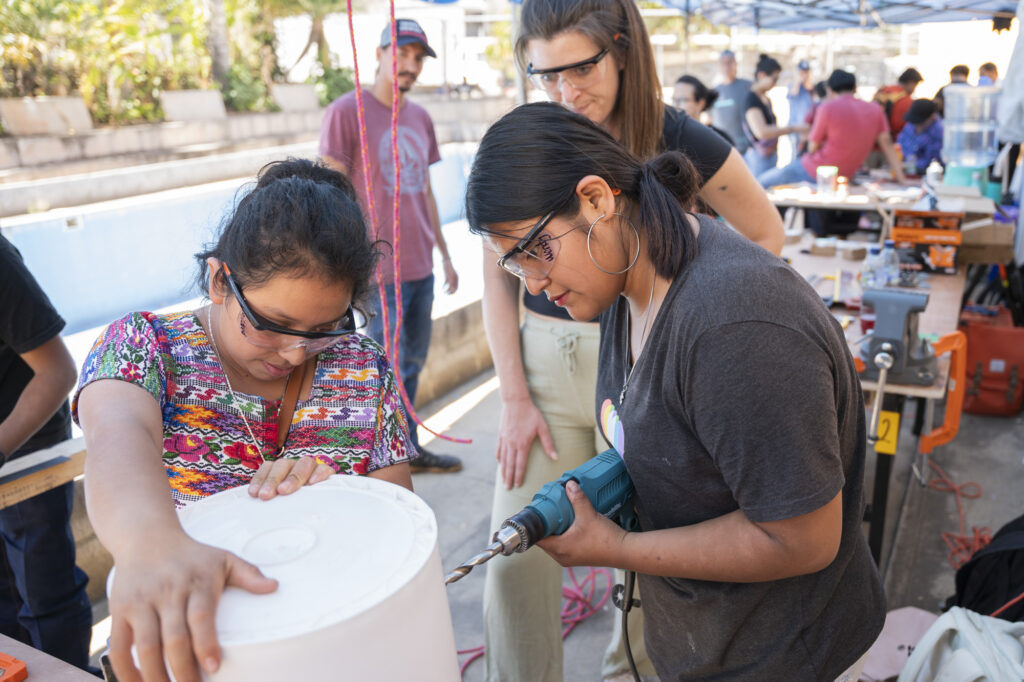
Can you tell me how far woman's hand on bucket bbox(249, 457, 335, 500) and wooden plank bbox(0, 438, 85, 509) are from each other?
104 cm

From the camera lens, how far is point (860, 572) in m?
1.31

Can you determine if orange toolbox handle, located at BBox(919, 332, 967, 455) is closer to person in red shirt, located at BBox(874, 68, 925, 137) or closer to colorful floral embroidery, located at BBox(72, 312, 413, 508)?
colorful floral embroidery, located at BBox(72, 312, 413, 508)

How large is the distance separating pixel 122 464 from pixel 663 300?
763 millimetres

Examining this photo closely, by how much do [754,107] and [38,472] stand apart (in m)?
7.53

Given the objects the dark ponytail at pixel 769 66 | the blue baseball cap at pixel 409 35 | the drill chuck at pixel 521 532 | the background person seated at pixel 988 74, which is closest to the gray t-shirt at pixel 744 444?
the drill chuck at pixel 521 532

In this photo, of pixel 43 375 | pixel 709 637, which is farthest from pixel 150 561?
pixel 43 375

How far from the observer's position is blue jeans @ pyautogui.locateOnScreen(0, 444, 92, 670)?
6.80ft

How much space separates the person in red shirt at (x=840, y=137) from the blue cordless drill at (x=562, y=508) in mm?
5933

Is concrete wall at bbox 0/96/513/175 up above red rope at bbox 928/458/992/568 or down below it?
above

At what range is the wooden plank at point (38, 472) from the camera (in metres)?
1.73

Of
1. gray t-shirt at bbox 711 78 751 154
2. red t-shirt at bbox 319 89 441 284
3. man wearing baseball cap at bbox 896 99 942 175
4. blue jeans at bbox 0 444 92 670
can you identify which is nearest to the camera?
blue jeans at bbox 0 444 92 670

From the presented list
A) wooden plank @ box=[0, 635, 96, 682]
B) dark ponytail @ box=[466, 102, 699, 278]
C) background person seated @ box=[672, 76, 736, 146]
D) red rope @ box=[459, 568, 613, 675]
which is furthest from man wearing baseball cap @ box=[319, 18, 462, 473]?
background person seated @ box=[672, 76, 736, 146]

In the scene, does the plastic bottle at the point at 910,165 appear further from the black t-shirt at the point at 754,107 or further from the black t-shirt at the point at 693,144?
the black t-shirt at the point at 693,144

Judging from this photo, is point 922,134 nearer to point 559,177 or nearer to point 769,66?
point 769,66
